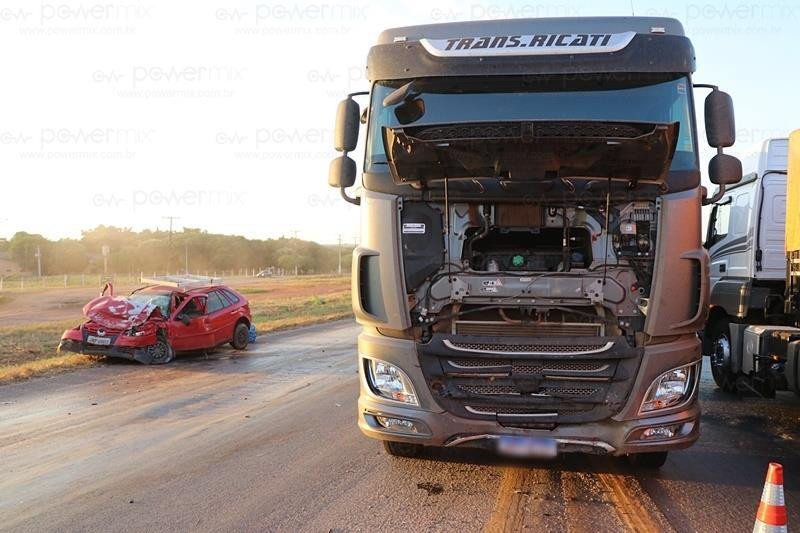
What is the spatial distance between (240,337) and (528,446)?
11.4m

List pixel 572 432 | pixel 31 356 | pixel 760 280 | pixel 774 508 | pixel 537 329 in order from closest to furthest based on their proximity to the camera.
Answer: pixel 774 508 < pixel 572 432 < pixel 537 329 < pixel 760 280 < pixel 31 356

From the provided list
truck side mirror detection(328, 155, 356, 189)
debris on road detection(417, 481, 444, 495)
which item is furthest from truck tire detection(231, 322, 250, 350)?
debris on road detection(417, 481, 444, 495)

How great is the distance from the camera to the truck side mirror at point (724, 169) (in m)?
4.69

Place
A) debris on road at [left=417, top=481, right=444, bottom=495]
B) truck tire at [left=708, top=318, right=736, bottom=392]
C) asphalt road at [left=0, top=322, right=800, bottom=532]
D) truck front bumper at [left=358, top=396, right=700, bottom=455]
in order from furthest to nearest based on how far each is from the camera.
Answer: truck tire at [left=708, top=318, right=736, bottom=392]
debris on road at [left=417, top=481, right=444, bottom=495]
truck front bumper at [left=358, top=396, right=700, bottom=455]
asphalt road at [left=0, top=322, right=800, bottom=532]

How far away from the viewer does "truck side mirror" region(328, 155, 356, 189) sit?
5.09 m

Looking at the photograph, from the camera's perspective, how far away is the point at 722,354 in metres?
8.36

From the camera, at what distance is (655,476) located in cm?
491

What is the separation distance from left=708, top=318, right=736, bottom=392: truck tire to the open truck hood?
15.9 ft

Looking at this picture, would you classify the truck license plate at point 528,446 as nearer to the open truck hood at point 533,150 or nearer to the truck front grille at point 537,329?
the truck front grille at point 537,329

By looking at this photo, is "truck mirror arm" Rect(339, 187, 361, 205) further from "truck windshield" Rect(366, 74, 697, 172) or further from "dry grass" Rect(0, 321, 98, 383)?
"dry grass" Rect(0, 321, 98, 383)

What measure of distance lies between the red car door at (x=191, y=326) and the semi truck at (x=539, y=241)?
909 centimetres

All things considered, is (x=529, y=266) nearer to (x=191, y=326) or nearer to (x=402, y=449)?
(x=402, y=449)

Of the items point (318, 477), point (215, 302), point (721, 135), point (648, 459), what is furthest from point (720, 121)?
point (215, 302)

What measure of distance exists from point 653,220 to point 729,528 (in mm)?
2041
